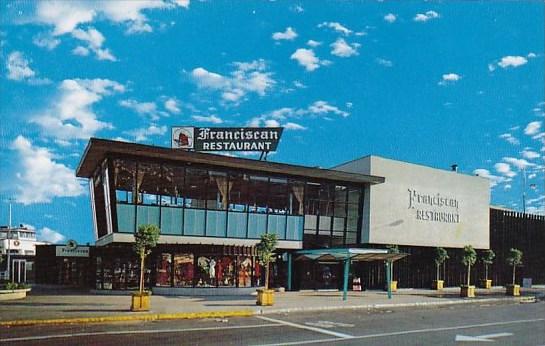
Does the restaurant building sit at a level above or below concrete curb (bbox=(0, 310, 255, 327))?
above

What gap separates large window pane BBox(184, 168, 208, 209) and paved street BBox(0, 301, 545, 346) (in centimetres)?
939

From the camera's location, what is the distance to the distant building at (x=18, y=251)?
134ft

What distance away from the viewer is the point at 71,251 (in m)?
35.9

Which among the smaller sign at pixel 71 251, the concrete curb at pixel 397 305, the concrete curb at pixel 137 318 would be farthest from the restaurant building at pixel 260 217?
the concrete curb at pixel 137 318

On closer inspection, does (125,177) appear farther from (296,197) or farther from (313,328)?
(313,328)

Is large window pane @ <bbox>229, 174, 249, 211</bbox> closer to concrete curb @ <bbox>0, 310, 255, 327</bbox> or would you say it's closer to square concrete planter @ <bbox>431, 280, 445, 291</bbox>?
concrete curb @ <bbox>0, 310, 255, 327</bbox>

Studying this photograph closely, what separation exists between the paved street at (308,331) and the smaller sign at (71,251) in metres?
20.3

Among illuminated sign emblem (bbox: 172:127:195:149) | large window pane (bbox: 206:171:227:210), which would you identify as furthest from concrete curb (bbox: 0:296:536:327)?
illuminated sign emblem (bbox: 172:127:195:149)

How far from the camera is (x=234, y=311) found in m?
19.3

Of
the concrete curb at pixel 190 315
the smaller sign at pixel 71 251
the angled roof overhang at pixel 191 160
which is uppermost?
the angled roof overhang at pixel 191 160

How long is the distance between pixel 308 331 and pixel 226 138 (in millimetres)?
16723

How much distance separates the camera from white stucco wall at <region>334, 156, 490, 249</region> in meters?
33.3

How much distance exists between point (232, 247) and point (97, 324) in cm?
1138

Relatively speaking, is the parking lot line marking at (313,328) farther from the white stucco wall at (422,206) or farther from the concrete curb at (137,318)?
the white stucco wall at (422,206)
